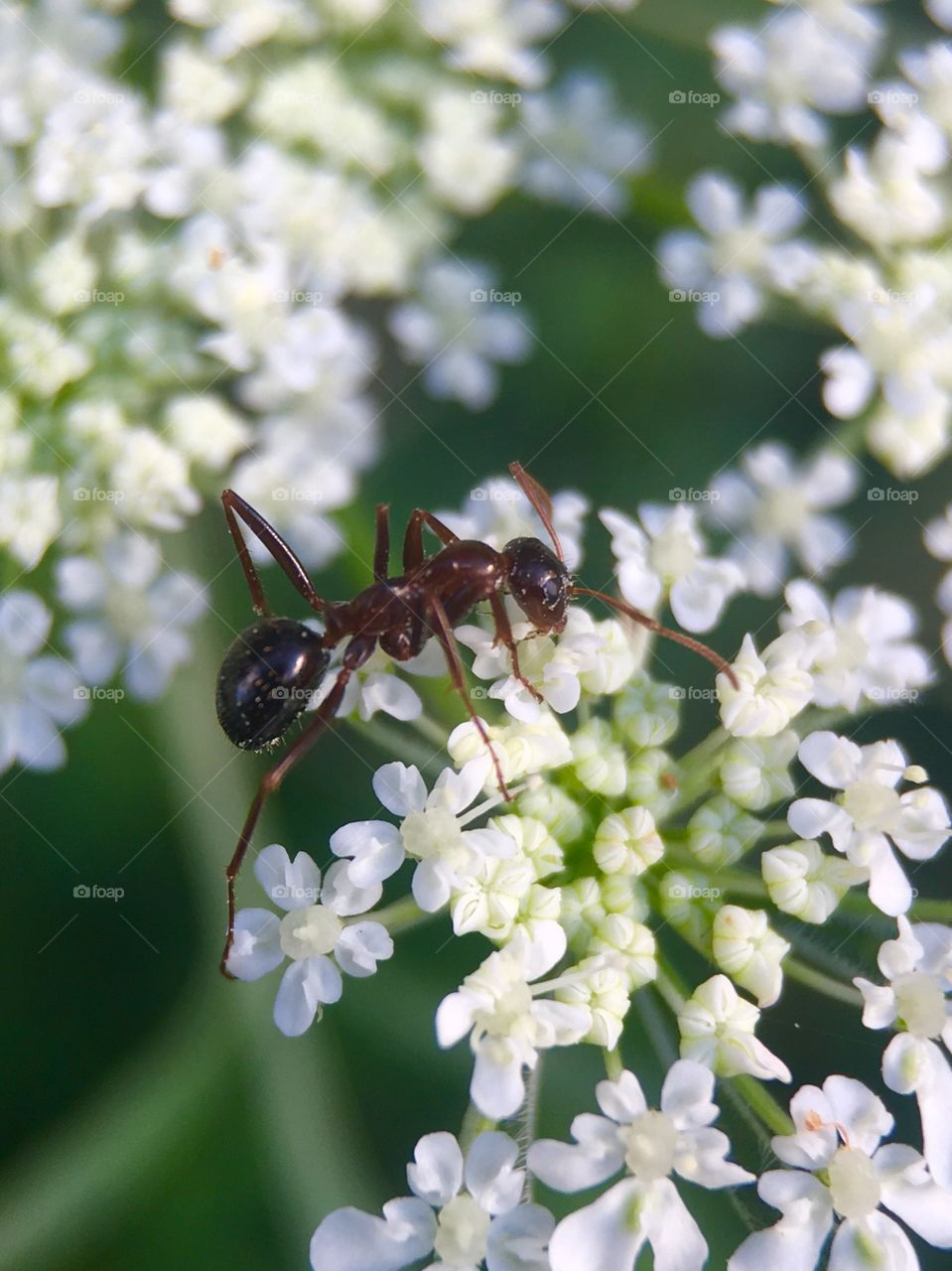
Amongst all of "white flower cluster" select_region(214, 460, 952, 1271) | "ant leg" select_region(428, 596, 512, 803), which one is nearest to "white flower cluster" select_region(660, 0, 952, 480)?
"white flower cluster" select_region(214, 460, 952, 1271)

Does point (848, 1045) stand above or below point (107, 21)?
below

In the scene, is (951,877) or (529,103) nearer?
(951,877)

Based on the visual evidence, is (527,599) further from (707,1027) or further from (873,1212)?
(873,1212)

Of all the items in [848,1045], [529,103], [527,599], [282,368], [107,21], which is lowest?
[848,1045]

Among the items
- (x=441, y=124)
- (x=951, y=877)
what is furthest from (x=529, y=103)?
(x=951, y=877)

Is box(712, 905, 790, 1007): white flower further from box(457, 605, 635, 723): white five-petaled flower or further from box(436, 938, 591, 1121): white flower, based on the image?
box(457, 605, 635, 723): white five-petaled flower

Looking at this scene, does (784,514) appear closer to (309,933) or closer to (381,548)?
(381,548)

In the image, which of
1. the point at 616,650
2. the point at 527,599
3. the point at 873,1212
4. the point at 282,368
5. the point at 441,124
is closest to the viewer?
the point at 873,1212
